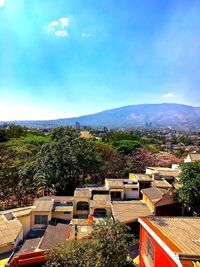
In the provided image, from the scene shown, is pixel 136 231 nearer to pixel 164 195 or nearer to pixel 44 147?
pixel 164 195

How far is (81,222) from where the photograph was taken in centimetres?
2000

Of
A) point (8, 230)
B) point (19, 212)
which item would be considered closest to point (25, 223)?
point (19, 212)

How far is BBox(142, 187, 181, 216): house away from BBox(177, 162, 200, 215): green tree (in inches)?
52.4

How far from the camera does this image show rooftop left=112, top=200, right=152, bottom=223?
62.1ft

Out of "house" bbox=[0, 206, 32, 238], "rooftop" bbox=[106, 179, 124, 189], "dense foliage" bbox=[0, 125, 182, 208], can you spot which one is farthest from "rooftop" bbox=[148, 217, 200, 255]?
"dense foliage" bbox=[0, 125, 182, 208]

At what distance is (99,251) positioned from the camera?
36.3 feet

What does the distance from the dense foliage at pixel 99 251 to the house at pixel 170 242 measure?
0.99 meters

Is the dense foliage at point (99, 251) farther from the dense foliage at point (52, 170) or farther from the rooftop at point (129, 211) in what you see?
the dense foliage at point (52, 170)

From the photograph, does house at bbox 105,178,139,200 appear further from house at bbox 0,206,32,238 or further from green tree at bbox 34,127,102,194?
house at bbox 0,206,32,238

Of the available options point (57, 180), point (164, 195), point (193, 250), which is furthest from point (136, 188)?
point (193, 250)

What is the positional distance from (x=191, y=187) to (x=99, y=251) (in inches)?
379

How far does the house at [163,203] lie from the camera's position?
66.8 ft

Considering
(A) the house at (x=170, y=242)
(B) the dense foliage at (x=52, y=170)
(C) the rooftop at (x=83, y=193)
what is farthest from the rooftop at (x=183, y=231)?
(B) the dense foliage at (x=52, y=170)

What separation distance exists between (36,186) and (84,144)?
8342 millimetres
